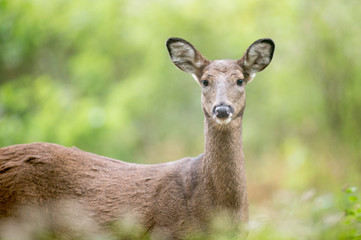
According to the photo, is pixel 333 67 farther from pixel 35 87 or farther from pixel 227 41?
pixel 35 87

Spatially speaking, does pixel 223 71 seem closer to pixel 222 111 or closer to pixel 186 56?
pixel 186 56

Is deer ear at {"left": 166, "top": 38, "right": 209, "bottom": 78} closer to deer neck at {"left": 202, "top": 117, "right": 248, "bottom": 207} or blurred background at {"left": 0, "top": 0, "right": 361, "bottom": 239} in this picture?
deer neck at {"left": 202, "top": 117, "right": 248, "bottom": 207}

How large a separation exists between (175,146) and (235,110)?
10.6 meters

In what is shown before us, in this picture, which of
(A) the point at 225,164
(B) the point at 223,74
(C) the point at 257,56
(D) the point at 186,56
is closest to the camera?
(A) the point at 225,164

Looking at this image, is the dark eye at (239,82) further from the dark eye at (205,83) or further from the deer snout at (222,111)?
the deer snout at (222,111)

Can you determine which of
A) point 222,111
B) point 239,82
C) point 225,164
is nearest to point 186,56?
point 239,82

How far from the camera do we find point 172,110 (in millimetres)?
16250

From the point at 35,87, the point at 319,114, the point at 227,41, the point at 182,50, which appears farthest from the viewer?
the point at 227,41

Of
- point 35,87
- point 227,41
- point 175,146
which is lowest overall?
point 35,87

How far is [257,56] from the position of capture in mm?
6316

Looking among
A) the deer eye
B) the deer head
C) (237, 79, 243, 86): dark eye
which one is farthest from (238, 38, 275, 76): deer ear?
the deer eye

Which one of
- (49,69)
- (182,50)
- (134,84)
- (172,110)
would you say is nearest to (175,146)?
(172,110)

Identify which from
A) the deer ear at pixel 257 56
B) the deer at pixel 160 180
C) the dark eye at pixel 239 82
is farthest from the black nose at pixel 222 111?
the deer ear at pixel 257 56

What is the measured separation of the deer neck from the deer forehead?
0.47m
